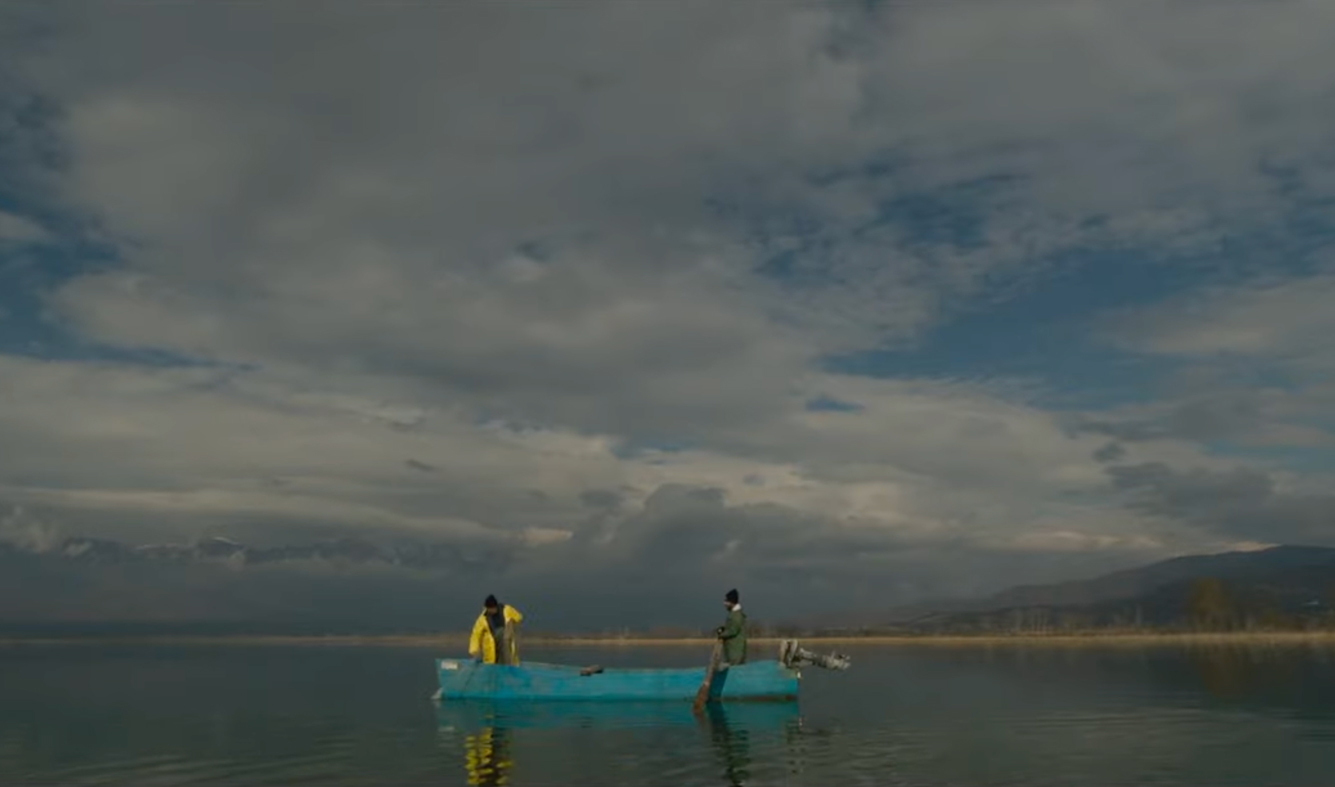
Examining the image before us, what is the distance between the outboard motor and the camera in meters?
42.9

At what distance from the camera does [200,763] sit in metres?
29.5

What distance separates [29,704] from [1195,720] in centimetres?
5197

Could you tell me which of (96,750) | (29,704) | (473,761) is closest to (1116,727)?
(473,761)

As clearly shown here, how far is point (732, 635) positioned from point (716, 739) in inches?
405

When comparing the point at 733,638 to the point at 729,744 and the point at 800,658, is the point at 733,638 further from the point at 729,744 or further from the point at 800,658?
the point at 729,744

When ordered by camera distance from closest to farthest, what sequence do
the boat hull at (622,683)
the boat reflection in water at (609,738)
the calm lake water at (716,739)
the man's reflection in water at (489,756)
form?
1. the man's reflection in water at (489,756)
2. the calm lake water at (716,739)
3. the boat reflection in water at (609,738)
4. the boat hull at (622,683)

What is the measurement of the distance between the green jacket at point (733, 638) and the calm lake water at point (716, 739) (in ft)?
6.59

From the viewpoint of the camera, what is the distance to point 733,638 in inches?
1683

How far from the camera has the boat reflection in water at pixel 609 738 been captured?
2678cm

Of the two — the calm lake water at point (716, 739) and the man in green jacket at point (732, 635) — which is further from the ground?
the man in green jacket at point (732, 635)

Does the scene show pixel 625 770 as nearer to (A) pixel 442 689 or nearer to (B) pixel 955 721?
(B) pixel 955 721

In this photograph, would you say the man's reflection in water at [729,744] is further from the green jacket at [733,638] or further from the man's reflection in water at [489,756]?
the man's reflection in water at [489,756]

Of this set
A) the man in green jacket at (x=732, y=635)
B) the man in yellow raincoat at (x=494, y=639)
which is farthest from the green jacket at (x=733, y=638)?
the man in yellow raincoat at (x=494, y=639)

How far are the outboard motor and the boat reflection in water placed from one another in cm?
182
